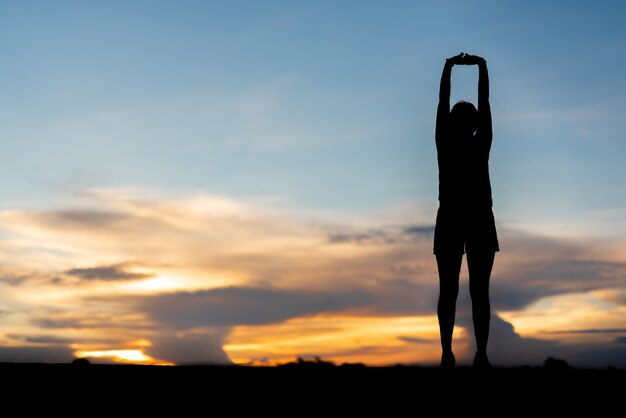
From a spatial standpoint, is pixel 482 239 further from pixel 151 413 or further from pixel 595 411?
pixel 151 413

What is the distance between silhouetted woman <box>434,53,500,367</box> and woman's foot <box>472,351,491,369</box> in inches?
8.4

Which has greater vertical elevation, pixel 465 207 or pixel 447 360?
pixel 465 207

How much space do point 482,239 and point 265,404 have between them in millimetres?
3980

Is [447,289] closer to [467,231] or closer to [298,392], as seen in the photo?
[467,231]

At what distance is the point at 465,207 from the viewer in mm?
9758

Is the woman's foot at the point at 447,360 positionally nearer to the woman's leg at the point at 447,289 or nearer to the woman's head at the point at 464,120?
the woman's leg at the point at 447,289

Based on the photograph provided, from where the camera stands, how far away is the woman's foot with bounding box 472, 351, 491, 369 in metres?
9.38

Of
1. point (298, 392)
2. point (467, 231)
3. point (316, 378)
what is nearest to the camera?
point (298, 392)

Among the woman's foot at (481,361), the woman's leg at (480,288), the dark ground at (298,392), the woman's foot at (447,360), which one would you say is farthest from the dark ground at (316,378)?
the woman's leg at (480,288)

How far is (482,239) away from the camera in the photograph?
9.72 m

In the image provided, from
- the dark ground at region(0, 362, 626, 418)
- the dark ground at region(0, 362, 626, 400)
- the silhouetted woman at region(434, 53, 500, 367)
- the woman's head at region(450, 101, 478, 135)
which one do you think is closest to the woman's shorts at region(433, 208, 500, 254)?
the silhouetted woman at region(434, 53, 500, 367)

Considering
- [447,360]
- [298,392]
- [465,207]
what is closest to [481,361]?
[447,360]

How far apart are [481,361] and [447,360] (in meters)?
0.37

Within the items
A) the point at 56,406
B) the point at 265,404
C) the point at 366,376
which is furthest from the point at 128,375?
the point at 366,376
